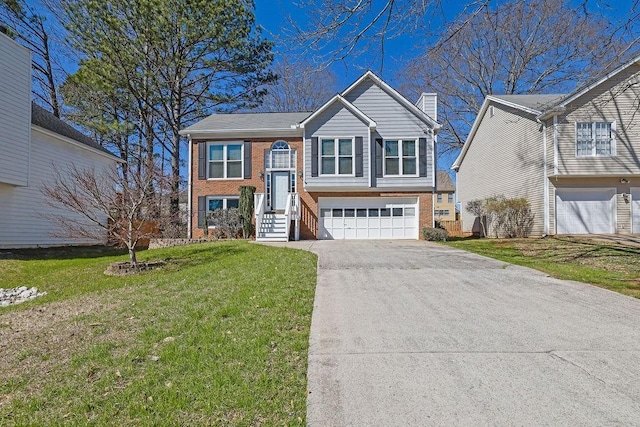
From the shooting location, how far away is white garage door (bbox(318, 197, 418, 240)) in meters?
16.6

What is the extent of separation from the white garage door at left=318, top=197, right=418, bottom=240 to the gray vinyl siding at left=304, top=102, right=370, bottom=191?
0.85 metres

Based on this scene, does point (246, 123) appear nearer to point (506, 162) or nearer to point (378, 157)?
point (378, 157)

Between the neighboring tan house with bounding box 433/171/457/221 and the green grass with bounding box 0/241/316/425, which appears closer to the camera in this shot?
the green grass with bounding box 0/241/316/425

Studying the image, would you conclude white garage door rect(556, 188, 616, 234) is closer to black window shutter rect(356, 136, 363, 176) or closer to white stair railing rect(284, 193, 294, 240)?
black window shutter rect(356, 136, 363, 176)

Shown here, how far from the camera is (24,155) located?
12992mm

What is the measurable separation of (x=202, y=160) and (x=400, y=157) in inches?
364

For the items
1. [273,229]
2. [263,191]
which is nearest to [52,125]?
[263,191]

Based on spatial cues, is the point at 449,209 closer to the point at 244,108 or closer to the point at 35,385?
the point at 244,108

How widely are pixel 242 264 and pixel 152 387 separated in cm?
593

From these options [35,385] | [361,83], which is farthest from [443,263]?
[361,83]

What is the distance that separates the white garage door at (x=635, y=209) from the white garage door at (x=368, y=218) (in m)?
9.12

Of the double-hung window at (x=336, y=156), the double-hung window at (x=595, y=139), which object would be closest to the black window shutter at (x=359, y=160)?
the double-hung window at (x=336, y=156)

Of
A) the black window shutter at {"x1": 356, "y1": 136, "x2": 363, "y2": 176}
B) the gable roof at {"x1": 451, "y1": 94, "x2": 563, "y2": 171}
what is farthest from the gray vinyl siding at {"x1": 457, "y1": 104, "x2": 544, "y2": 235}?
the black window shutter at {"x1": 356, "y1": 136, "x2": 363, "y2": 176}

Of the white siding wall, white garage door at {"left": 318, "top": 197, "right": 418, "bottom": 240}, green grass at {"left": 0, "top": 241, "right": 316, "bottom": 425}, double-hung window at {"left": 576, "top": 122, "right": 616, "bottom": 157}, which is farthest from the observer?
white garage door at {"left": 318, "top": 197, "right": 418, "bottom": 240}
